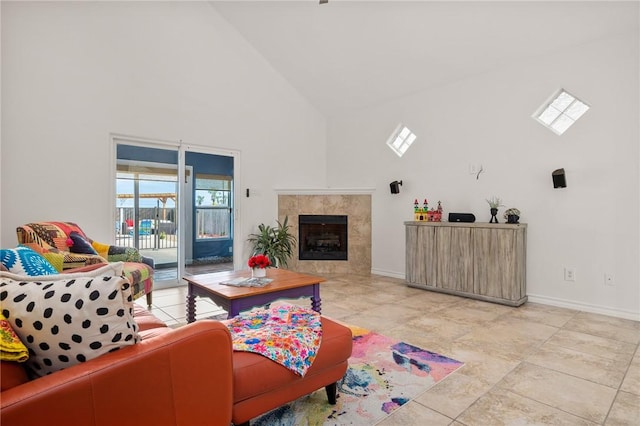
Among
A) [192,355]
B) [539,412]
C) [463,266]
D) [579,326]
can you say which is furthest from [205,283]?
[579,326]

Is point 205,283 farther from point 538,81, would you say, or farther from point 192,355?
point 538,81

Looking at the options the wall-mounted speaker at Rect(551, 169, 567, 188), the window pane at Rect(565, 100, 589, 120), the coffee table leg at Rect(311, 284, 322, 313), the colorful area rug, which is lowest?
the colorful area rug

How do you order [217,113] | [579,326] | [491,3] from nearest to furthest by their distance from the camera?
[579,326] → [491,3] → [217,113]

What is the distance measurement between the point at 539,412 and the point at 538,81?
3676mm

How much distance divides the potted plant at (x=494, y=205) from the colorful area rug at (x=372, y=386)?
2.24 metres

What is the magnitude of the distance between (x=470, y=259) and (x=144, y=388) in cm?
392

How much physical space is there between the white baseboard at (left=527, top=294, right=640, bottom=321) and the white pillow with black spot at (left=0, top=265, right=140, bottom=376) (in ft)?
14.3

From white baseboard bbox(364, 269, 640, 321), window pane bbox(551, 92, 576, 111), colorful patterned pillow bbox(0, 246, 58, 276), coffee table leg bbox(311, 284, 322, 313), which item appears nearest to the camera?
colorful patterned pillow bbox(0, 246, 58, 276)

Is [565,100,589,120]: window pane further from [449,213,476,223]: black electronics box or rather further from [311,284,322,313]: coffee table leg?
[311,284,322,313]: coffee table leg

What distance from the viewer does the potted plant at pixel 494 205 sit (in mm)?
4328

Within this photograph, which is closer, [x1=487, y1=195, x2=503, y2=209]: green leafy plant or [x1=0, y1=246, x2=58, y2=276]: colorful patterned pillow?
[x1=0, y1=246, x2=58, y2=276]: colorful patterned pillow

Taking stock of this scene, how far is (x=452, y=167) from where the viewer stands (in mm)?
4965

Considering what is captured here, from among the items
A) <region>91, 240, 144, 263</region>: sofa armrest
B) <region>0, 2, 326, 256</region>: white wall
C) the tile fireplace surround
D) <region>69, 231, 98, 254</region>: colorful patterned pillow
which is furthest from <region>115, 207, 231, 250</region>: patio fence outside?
the tile fireplace surround

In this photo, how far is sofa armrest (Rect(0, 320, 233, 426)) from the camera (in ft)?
3.29
